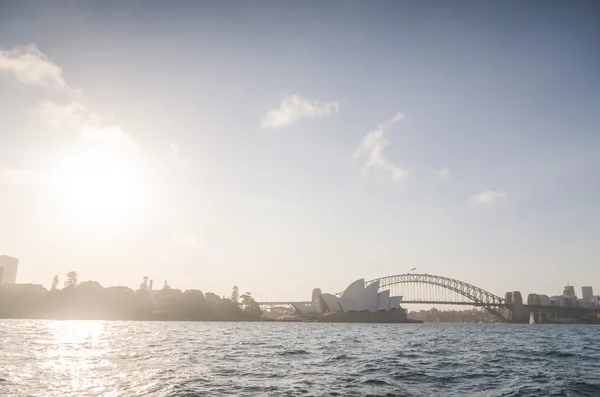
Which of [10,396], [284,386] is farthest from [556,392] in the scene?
[10,396]

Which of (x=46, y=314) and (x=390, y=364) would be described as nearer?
(x=390, y=364)

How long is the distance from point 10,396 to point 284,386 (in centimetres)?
1239

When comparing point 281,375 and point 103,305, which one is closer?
point 281,375

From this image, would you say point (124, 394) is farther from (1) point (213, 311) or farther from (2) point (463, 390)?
(1) point (213, 311)

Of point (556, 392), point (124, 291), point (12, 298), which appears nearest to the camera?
point (556, 392)

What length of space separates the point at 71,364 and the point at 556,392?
2969 cm

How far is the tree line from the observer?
163125mm

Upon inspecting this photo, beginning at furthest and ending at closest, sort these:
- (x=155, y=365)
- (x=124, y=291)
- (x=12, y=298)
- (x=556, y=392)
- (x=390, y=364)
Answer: (x=124, y=291) → (x=12, y=298) → (x=390, y=364) → (x=155, y=365) → (x=556, y=392)

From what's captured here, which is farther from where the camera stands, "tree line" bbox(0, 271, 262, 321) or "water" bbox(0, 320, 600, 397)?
"tree line" bbox(0, 271, 262, 321)

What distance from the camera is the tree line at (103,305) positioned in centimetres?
16312

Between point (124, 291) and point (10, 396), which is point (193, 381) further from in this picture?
point (124, 291)

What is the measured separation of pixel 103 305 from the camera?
175 metres

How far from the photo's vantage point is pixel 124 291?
185 m

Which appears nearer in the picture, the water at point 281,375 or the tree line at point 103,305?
the water at point 281,375
